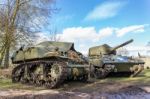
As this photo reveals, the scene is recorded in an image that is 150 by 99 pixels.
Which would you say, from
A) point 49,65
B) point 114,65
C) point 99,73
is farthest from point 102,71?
point 49,65

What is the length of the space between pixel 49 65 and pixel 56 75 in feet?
2.95

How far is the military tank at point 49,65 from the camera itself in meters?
14.8

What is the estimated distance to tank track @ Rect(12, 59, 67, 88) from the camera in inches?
570

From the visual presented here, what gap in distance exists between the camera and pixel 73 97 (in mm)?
11227

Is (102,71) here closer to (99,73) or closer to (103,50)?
(99,73)

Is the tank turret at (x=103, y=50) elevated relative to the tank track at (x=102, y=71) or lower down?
elevated

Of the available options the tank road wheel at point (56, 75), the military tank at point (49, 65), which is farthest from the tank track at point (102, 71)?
the tank road wheel at point (56, 75)

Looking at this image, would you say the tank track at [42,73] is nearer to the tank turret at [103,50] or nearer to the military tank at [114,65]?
the military tank at [114,65]

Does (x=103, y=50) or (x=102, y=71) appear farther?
(x=103, y=50)

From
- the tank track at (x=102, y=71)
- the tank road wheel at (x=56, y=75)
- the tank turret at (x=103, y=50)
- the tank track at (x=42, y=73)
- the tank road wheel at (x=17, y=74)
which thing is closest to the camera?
the tank road wheel at (x=56, y=75)

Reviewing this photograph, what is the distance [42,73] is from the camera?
1553 cm

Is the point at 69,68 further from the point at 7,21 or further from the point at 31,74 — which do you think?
the point at 7,21

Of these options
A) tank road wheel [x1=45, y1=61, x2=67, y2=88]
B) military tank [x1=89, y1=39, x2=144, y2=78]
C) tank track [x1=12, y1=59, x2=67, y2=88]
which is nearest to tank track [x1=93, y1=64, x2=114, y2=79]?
military tank [x1=89, y1=39, x2=144, y2=78]

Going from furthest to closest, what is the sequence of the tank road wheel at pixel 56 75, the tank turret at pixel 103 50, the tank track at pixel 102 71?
1. the tank turret at pixel 103 50
2. the tank track at pixel 102 71
3. the tank road wheel at pixel 56 75
